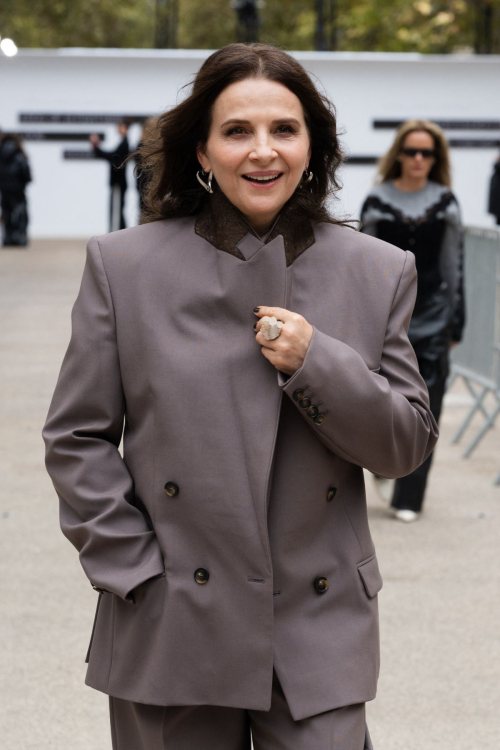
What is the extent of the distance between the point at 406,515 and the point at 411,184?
70.9 inches

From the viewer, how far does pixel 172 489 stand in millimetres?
2324

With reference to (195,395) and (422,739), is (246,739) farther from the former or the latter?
(422,739)

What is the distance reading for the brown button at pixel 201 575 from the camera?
7.59 ft

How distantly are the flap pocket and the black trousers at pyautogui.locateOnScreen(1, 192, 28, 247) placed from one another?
74.0 feet

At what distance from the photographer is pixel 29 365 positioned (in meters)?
11.8

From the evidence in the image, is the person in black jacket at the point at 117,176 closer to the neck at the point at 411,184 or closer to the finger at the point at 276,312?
the neck at the point at 411,184

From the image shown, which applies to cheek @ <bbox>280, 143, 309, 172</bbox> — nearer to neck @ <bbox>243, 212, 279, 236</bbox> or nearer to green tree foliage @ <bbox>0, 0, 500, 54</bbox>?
neck @ <bbox>243, 212, 279, 236</bbox>

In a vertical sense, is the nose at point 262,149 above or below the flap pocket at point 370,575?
above

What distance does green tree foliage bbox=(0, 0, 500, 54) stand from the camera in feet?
118

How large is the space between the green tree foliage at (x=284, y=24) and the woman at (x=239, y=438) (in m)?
30.4

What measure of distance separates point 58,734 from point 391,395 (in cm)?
235

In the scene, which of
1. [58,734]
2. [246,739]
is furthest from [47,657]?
[246,739]

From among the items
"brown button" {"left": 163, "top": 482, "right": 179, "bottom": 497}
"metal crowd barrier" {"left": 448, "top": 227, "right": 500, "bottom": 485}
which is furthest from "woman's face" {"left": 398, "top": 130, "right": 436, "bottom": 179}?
"brown button" {"left": 163, "top": 482, "right": 179, "bottom": 497}

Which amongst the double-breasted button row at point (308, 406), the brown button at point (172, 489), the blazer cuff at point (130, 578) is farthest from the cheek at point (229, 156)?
the blazer cuff at point (130, 578)
